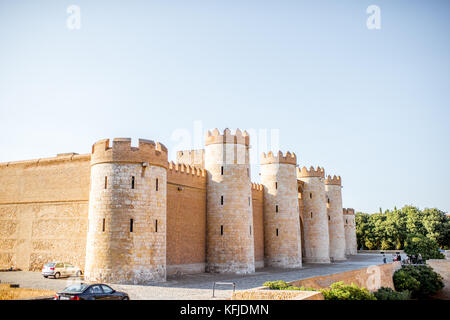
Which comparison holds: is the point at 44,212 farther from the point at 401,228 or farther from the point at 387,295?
the point at 401,228

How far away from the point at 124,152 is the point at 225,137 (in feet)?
32.4

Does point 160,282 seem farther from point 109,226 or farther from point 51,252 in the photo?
point 51,252

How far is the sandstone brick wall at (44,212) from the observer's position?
77.0 ft

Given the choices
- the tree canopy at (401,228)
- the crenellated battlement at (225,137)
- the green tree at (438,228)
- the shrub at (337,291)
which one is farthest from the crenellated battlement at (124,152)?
the green tree at (438,228)

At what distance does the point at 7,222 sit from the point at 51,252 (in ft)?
15.9

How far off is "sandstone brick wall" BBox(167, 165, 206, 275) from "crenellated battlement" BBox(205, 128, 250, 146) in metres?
2.76

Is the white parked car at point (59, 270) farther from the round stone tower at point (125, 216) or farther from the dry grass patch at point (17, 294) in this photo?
the dry grass patch at point (17, 294)

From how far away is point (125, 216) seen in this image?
65.8 feet

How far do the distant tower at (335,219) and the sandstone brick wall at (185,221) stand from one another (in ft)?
71.0

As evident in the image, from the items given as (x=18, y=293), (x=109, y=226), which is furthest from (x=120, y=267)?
(x=18, y=293)

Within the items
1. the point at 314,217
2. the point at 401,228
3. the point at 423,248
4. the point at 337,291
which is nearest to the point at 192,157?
the point at 314,217

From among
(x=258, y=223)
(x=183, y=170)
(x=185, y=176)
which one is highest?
(x=183, y=170)

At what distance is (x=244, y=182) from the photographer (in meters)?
28.6
